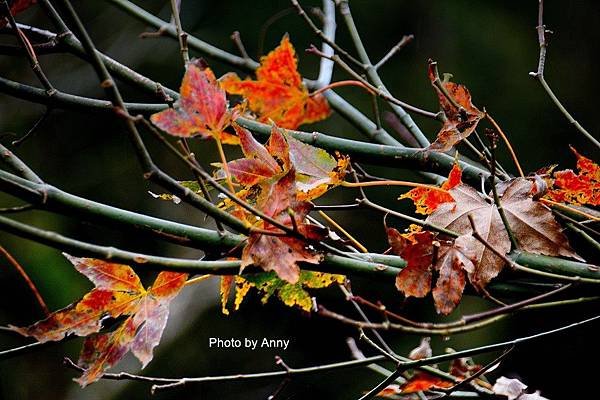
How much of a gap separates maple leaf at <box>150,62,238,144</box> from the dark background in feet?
4.80

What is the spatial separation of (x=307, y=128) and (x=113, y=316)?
1.70m

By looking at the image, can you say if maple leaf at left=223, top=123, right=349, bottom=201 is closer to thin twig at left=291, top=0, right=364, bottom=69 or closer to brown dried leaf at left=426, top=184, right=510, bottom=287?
brown dried leaf at left=426, top=184, right=510, bottom=287

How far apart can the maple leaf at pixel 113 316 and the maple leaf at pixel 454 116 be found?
0.27 meters

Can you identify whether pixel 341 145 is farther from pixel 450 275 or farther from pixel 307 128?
pixel 307 128

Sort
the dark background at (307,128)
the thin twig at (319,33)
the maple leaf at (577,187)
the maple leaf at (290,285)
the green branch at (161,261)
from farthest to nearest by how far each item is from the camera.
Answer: the dark background at (307,128)
the thin twig at (319,33)
the maple leaf at (577,187)
the maple leaf at (290,285)
the green branch at (161,261)

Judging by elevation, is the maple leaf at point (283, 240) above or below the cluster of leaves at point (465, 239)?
above

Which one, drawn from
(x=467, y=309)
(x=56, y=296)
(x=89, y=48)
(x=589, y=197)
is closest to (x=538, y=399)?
(x=589, y=197)

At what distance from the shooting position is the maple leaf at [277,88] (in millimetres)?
829

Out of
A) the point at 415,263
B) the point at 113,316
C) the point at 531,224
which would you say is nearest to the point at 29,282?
the point at 113,316

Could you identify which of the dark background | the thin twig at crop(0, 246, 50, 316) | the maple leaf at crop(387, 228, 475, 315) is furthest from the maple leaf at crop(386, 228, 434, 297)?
the dark background

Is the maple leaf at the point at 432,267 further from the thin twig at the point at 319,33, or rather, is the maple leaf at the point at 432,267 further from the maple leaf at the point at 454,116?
the thin twig at the point at 319,33

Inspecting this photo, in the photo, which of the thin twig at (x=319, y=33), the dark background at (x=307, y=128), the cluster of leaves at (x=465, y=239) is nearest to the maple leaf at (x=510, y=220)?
the cluster of leaves at (x=465, y=239)

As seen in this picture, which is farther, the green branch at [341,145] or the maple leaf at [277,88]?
the maple leaf at [277,88]

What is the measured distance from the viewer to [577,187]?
1.98 feet
